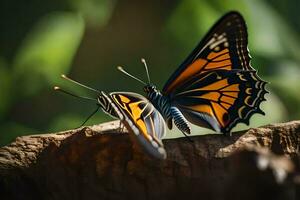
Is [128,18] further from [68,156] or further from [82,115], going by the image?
[68,156]

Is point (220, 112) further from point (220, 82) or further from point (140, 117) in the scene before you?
point (140, 117)

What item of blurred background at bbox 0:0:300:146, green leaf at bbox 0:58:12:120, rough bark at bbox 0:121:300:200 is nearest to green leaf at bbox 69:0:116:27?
blurred background at bbox 0:0:300:146

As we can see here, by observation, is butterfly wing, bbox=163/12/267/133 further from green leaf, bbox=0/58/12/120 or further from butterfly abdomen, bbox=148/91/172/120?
green leaf, bbox=0/58/12/120

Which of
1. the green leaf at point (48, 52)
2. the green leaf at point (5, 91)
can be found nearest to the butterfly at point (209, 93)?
the green leaf at point (48, 52)

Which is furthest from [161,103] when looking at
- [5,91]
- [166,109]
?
[5,91]

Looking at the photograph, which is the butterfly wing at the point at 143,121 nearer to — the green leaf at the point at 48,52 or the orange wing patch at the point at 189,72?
the orange wing patch at the point at 189,72

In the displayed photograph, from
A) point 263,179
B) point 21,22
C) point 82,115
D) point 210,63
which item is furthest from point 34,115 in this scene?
point 263,179
